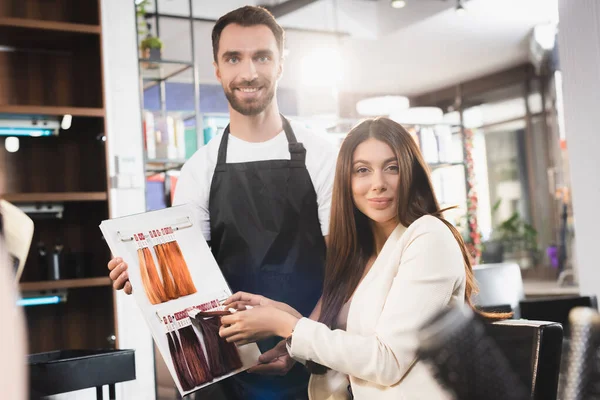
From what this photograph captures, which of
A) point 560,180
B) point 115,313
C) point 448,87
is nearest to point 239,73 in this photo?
point 115,313

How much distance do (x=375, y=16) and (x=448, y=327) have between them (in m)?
7.85

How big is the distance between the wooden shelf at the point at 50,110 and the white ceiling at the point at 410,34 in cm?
294

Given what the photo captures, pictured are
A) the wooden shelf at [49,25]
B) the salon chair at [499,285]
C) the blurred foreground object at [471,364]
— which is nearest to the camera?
the blurred foreground object at [471,364]

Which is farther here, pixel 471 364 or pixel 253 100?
pixel 253 100

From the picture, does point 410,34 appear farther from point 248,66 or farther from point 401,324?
point 401,324

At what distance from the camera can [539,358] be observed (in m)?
1.24

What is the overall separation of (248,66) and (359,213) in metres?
0.41

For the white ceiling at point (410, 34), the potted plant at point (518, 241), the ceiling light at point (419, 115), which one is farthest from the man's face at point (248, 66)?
the potted plant at point (518, 241)

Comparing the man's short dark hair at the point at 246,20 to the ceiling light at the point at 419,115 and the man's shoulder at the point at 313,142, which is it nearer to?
the man's shoulder at the point at 313,142

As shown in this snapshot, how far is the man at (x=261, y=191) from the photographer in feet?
5.32

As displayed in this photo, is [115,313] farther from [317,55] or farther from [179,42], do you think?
[317,55]

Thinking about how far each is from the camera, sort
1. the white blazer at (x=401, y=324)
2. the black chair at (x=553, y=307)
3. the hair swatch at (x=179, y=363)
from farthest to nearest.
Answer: the black chair at (x=553, y=307)
the hair swatch at (x=179, y=363)
the white blazer at (x=401, y=324)

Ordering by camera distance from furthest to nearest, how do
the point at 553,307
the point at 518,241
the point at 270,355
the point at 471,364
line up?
the point at 518,241, the point at 553,307, the point at 270,355, the point at 471,364

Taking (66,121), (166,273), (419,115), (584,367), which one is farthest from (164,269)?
(419,115)
